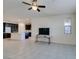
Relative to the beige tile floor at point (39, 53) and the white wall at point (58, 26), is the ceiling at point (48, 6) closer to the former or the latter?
the white wall at point (58, 26)

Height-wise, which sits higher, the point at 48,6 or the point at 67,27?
the point at 48,6

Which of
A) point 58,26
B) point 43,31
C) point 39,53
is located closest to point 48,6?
point 39,53

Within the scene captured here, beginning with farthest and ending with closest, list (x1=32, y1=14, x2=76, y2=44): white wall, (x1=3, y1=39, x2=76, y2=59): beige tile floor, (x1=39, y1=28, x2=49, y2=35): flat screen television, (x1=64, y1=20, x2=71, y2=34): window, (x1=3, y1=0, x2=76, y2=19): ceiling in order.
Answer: (x1=39, y1=28, x2=49, y2=35): flat screen television
(x1=64, y1=20, x2=71, y2=34): window
(x1=32, y1=14, x2=76, y2=44): white wall
(x1=3, y1=0, x2=76, y2=19): ceiling
(x1=3, y1=39, x2=76, y2=59): beige tile floor

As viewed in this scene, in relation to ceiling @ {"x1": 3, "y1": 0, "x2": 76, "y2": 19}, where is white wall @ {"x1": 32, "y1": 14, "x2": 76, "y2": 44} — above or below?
below

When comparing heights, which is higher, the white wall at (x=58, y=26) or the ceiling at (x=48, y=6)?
the ceiling at (x=48, y=6)

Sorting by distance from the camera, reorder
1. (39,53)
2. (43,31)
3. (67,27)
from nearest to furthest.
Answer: (39,53) < (67,27) < (43,31)

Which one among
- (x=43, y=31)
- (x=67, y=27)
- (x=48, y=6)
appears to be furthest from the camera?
(x=43, y=31)

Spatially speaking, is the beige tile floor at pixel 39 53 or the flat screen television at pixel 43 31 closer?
the beige tile floor at pixel 39 53

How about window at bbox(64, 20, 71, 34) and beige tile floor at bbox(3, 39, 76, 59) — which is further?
window at bbox(64, 20, 71, 34)

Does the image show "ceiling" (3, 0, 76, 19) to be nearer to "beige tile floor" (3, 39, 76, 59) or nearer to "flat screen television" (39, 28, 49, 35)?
"beige tile floor" (3, 39, 76, 59)

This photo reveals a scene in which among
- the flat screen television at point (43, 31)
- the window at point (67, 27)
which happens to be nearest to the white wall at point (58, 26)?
the window at point (67, 27)

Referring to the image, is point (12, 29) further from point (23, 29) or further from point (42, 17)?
point (42, 17)

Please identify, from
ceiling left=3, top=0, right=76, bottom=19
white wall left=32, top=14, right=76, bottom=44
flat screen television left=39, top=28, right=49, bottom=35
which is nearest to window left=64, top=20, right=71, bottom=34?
white wall left=32, top=14, right=76, bottom=44

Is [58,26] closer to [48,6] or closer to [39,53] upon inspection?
[48,6]
